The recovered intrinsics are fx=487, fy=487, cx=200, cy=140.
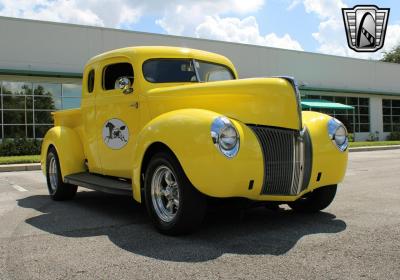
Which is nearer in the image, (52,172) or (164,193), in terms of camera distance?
(164,193)

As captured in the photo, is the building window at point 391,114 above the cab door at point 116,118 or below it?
above

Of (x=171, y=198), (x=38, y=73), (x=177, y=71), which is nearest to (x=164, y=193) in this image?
(x=171, y=198)

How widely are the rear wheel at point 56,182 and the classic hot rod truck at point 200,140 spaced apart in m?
0.97

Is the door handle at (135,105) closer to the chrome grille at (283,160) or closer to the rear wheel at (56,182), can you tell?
the chrome grille at (283,160)

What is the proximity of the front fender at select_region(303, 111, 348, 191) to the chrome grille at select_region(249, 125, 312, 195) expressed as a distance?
0.47ft

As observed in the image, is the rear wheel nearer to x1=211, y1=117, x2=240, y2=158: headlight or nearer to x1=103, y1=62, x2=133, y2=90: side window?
x1=103, y1=62, x2=133, y2=90: side window

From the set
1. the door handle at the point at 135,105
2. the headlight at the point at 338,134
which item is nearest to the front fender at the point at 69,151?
the door handle at the point at 135,105

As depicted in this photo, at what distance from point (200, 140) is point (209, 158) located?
0.64ft

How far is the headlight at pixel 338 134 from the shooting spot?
5543 millimetres

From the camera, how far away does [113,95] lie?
6.61m

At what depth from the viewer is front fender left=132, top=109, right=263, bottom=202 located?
457 centimetres

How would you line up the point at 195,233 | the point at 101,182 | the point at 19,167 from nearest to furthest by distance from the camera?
the point at 195,233, the point at 101,182, the point at 19,167

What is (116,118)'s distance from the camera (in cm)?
650

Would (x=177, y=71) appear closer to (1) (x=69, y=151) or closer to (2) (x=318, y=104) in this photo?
(1) (x=69, y=151)
